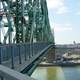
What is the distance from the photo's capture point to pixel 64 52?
118375 mm

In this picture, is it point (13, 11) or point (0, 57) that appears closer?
point (0, 57)

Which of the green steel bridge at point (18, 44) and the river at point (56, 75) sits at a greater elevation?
the green steel bridge at point (18, 44)

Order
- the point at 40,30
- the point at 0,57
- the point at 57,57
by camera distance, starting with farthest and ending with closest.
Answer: the point at 57,57, the point at 40,30, the point at 0,57

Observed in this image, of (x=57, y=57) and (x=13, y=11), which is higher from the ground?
(x=13, y=11)

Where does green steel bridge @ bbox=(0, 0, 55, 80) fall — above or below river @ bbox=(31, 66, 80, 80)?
above

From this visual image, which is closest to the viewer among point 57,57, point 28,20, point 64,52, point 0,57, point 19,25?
point 0,57

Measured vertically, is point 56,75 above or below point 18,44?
below

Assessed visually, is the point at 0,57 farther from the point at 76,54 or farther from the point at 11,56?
the point at 76,54

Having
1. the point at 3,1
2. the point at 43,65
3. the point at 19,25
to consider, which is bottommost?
the point at 43,65

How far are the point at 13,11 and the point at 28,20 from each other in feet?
23.2

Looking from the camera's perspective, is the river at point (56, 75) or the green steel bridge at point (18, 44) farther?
the river at point (56, 75)

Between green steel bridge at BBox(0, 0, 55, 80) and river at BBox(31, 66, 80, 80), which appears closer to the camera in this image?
green steel bridge at BBox(0, 0, 55, 80)

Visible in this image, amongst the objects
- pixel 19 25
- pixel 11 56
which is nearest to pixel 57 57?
pixel 19 25

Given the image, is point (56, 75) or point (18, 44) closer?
point (18, 44)
